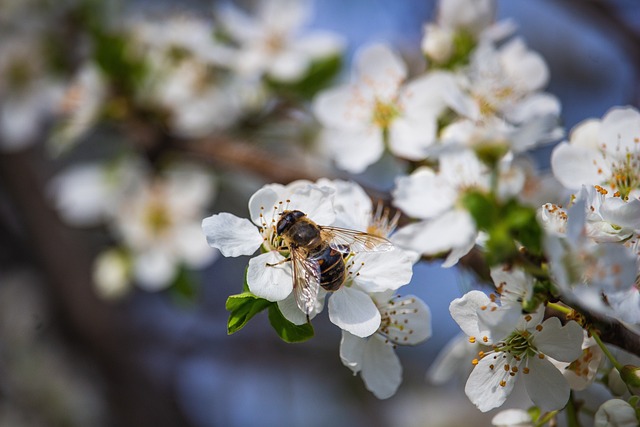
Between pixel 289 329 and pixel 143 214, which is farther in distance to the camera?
pixel 143 214

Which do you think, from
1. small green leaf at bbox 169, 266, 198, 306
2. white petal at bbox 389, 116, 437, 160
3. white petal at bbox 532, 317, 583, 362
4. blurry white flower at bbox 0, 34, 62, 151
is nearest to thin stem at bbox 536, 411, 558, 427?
white petal at bbox 532, 317, 583, 362

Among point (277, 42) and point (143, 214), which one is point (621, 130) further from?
point (143, 214)

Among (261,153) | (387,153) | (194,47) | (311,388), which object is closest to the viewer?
(387,153)

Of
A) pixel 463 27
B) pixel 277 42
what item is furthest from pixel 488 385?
pixel 277 42

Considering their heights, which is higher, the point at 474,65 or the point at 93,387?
the point at 474,65

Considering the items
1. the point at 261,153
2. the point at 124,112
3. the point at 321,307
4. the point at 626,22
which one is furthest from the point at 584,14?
the point at 321,307

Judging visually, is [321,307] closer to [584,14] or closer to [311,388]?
[584,14]

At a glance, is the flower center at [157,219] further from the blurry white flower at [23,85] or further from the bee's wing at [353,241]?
the bee's wing at [353,241]
